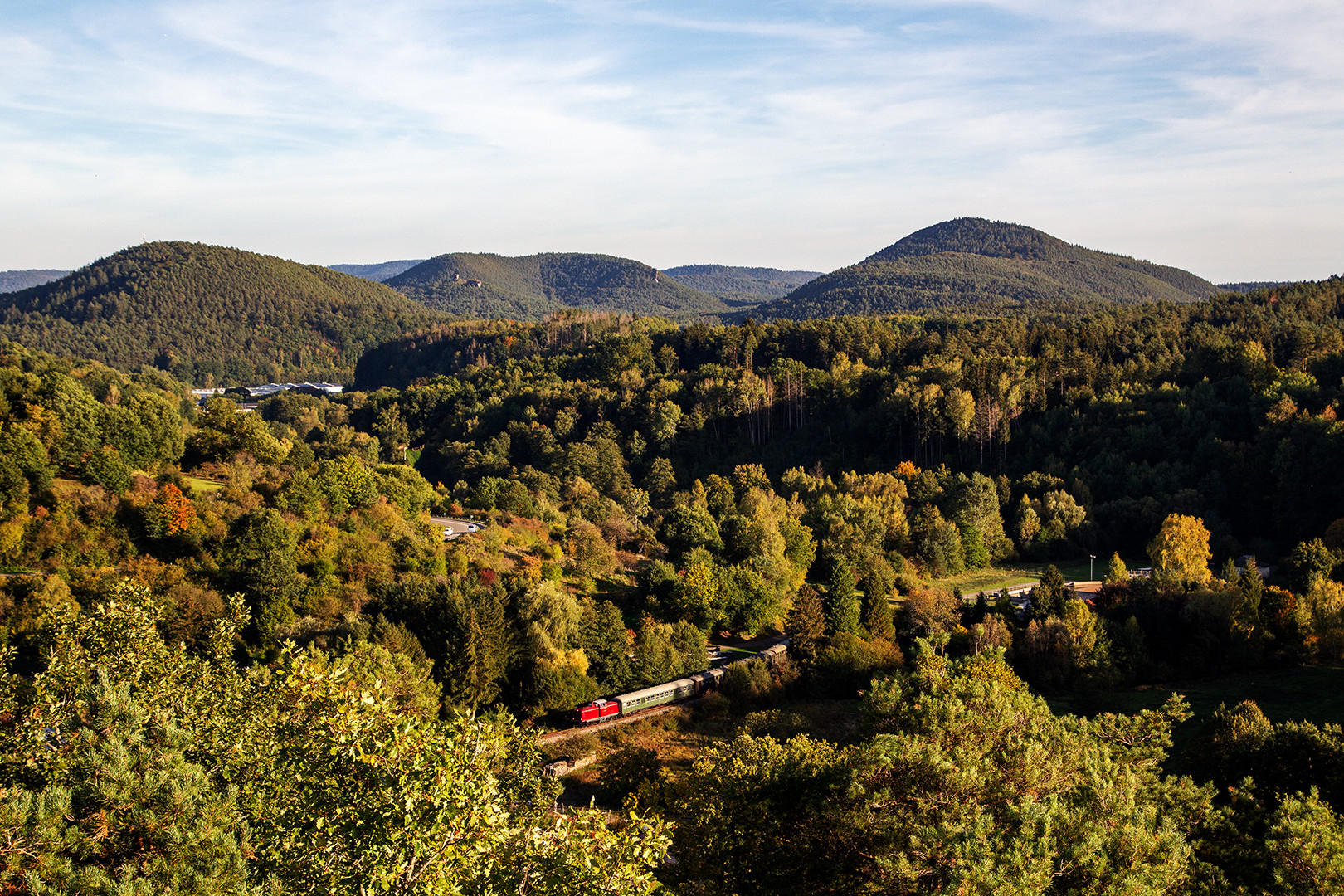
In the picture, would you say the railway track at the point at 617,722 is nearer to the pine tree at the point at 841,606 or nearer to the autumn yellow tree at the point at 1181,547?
the pine tree at the point at 841,606

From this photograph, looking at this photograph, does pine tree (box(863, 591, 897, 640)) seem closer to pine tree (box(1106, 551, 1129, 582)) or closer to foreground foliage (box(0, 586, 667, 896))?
pine tree (box(1106, 551, 1129, 582))

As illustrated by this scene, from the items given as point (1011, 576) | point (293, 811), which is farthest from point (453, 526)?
point (293, 811)

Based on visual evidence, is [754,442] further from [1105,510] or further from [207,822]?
[207,822]

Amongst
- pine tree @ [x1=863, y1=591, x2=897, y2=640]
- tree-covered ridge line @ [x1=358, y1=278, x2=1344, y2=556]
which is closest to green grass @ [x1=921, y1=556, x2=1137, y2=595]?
tree-covered ridge line @ [x1=358, y1=278, x2=1344, y2=556]

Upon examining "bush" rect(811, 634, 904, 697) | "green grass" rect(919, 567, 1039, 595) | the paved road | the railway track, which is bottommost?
the railway track

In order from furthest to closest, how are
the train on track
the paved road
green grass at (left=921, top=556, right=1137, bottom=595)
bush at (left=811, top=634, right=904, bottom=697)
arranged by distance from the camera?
green grass at (left=921, top=556, right=1137, bottom=595), the paved road, bush at (left=811, top=634, right=904, bottom=697), the train on track

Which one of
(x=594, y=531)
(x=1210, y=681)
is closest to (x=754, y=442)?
(x=594, y=531)
